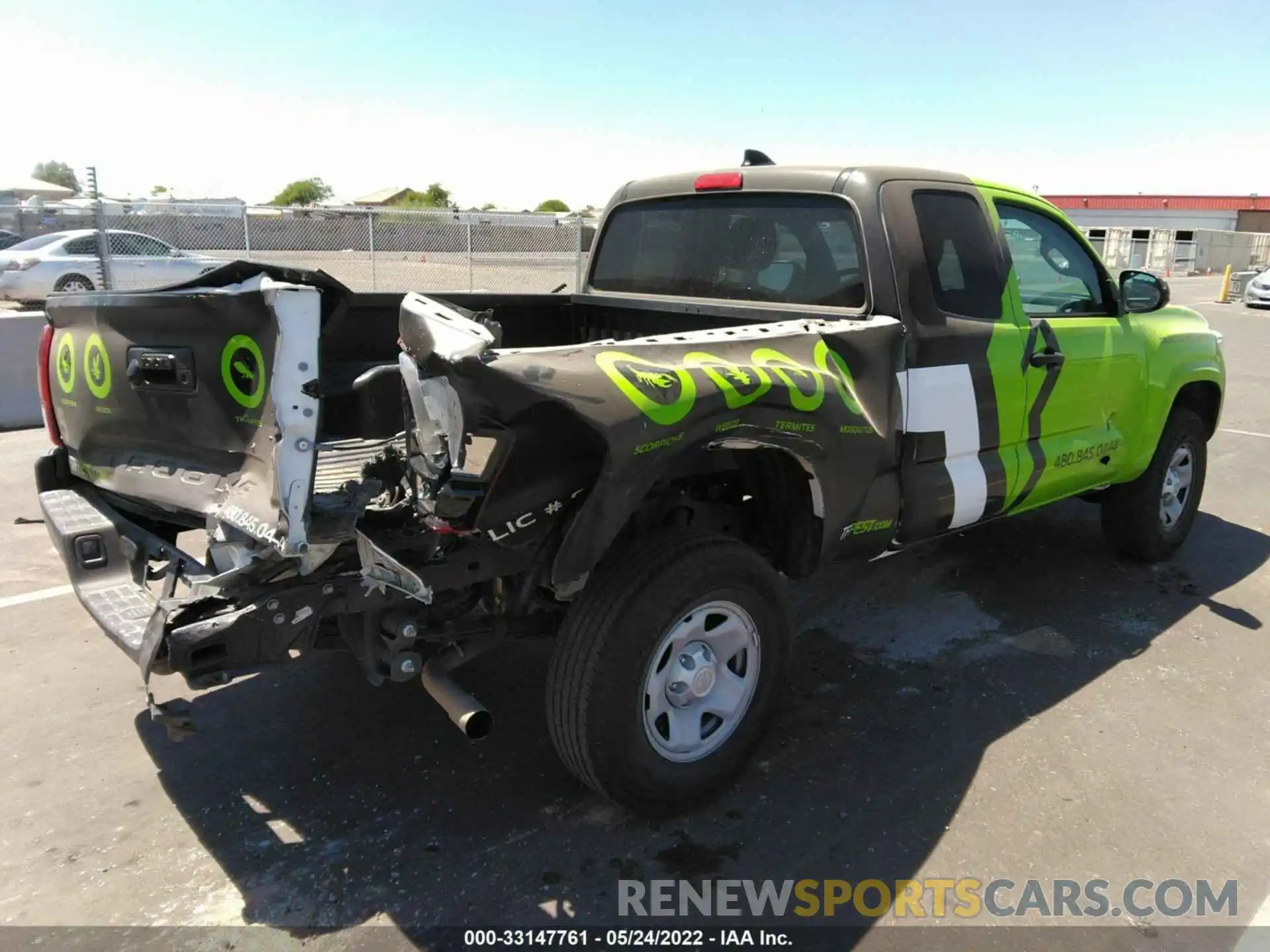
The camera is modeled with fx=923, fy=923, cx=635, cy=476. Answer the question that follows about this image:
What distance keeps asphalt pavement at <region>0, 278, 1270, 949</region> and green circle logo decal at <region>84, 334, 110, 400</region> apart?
128cm

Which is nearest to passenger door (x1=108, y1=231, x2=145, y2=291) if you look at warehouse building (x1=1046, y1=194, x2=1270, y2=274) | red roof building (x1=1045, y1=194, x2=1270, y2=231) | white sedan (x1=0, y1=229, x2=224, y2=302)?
white sedan (x1=0, y1=229, x2=224, y2=302)

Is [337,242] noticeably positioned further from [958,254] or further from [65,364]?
[958,254]

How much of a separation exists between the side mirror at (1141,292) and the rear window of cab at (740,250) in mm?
1921

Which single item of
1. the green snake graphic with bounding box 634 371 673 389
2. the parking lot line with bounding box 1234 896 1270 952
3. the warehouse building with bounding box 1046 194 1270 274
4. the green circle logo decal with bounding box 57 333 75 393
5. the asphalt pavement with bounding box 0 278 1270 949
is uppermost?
the warehouse building with bounding box 1046 194 1270 274

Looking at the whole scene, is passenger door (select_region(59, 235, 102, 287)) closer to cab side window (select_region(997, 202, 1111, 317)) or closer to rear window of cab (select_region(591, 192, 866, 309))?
rear window of cab (select_region(591, 192, 866, 309))

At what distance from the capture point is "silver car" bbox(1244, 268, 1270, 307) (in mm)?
24500

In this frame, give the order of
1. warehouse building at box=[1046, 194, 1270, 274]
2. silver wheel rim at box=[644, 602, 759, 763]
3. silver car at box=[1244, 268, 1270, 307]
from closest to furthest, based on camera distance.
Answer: silver wheel rim at box=[644, 602, 759, 763]
silver car at box=[1244, 268, 1270, 307]
warehouse building at box=[1046, 194, 1270, 274]

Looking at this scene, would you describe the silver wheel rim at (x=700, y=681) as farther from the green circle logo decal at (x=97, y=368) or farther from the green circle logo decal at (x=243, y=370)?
the green circle logo decal at (x=97, y=368)

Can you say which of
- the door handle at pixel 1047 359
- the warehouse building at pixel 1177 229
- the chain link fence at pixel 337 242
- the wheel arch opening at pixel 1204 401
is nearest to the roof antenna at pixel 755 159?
the door handle at pixel 1047 359

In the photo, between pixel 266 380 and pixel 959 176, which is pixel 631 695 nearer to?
pixel 266 380

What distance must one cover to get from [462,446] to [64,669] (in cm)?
269

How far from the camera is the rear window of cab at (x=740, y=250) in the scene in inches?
141

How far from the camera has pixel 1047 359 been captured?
4.00 m

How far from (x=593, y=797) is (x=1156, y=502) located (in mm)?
3765
